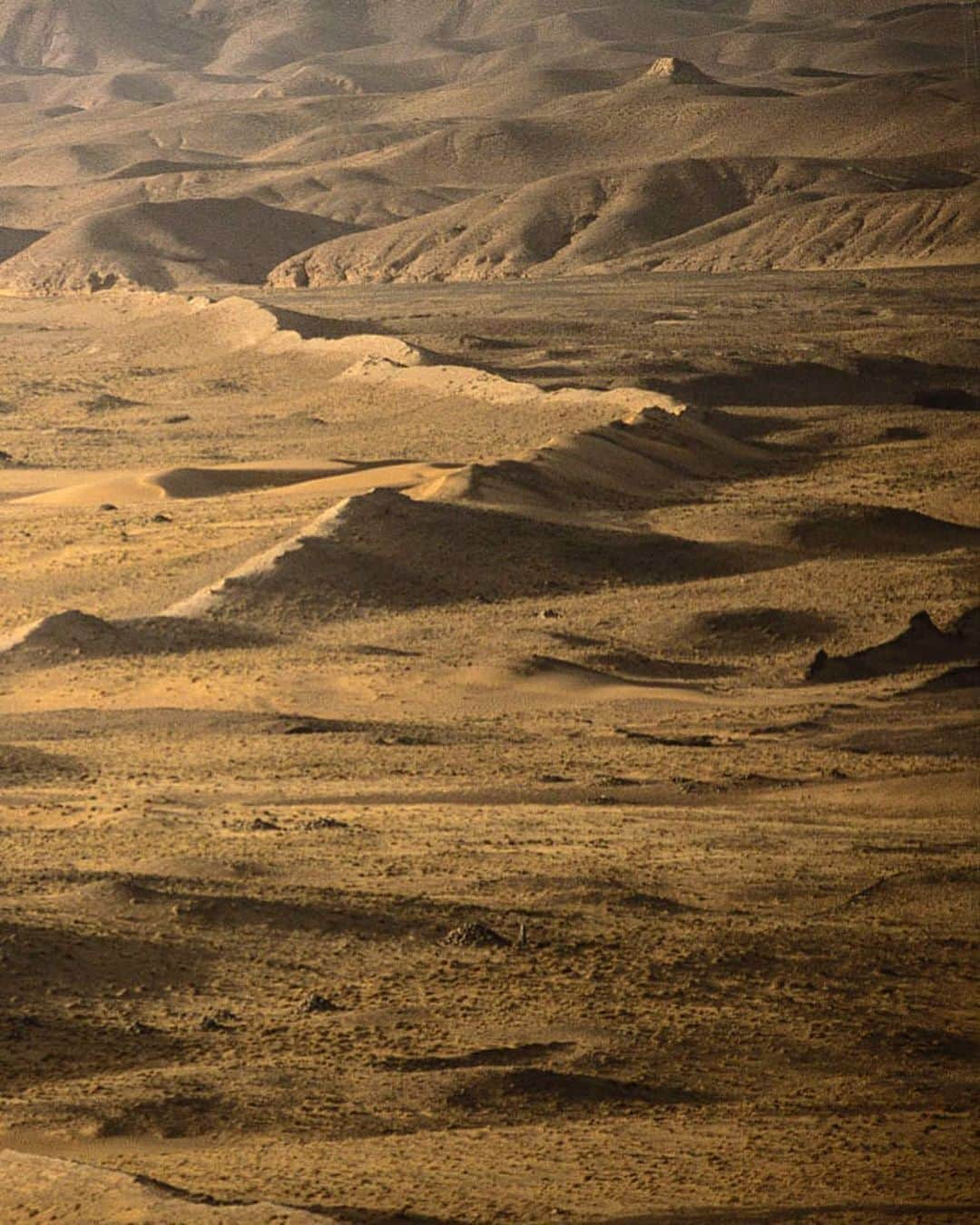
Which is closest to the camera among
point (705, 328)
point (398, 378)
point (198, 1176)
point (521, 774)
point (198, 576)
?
point (198, 1176)

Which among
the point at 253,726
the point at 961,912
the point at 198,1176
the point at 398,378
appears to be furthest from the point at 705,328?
the point at 198,1176

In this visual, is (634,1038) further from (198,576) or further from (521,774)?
(198,576)

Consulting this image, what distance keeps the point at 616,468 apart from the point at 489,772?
52.4 ft

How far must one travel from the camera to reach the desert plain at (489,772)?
9.80 m

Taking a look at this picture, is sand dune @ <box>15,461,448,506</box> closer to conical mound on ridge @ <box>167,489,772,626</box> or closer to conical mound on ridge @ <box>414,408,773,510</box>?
conical mound on ridge @ <box>414,408,773,510</box>

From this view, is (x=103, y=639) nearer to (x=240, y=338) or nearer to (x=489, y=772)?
(x=489, y=772)

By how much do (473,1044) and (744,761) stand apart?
7.58 m

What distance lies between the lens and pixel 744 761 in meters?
18.2

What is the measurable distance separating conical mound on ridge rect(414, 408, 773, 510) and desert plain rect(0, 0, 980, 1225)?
5.1 inches

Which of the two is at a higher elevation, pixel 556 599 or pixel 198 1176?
Result: pixel 198 1176

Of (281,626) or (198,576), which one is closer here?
(281,626)

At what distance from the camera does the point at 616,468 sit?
1307 inches

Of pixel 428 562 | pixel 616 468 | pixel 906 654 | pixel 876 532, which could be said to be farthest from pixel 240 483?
pixel 906 654

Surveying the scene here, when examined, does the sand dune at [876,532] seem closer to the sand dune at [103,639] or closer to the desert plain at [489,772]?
the desert plain at [489,772]
